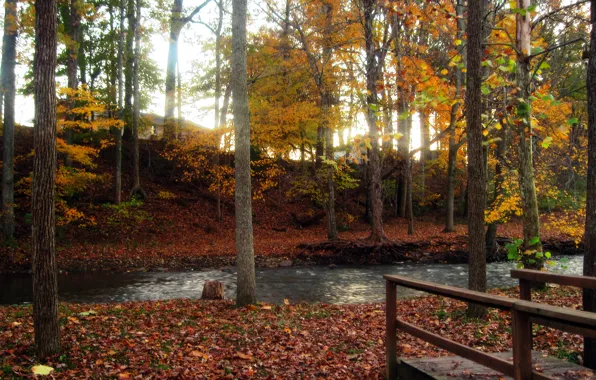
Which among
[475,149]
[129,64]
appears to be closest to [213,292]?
[475,149]

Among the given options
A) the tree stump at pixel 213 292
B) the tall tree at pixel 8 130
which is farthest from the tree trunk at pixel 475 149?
the tall tree at pixel 8 130

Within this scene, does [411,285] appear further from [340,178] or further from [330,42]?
[340,178]

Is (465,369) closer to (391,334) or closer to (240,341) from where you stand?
(391,334)

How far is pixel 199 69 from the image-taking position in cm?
2627

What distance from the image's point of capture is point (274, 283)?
47.9 feet

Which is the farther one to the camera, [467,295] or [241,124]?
[241,124]

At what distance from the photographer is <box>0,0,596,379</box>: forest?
552 cm

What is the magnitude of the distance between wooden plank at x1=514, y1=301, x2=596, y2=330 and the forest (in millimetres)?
1986

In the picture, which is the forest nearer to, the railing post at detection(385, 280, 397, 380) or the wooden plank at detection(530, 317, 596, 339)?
the railing post at detection(385, 280, 397, 380)

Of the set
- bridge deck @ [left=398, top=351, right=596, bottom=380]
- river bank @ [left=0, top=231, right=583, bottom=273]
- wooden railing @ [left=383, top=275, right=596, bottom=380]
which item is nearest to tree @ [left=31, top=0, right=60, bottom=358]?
bridge deck @ [left=398, top=351, right=596, bottom=380]

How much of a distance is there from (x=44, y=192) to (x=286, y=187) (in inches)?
956

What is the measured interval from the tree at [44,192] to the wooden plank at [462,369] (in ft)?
13.5

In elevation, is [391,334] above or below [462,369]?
above

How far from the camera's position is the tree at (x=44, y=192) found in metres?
5.28
